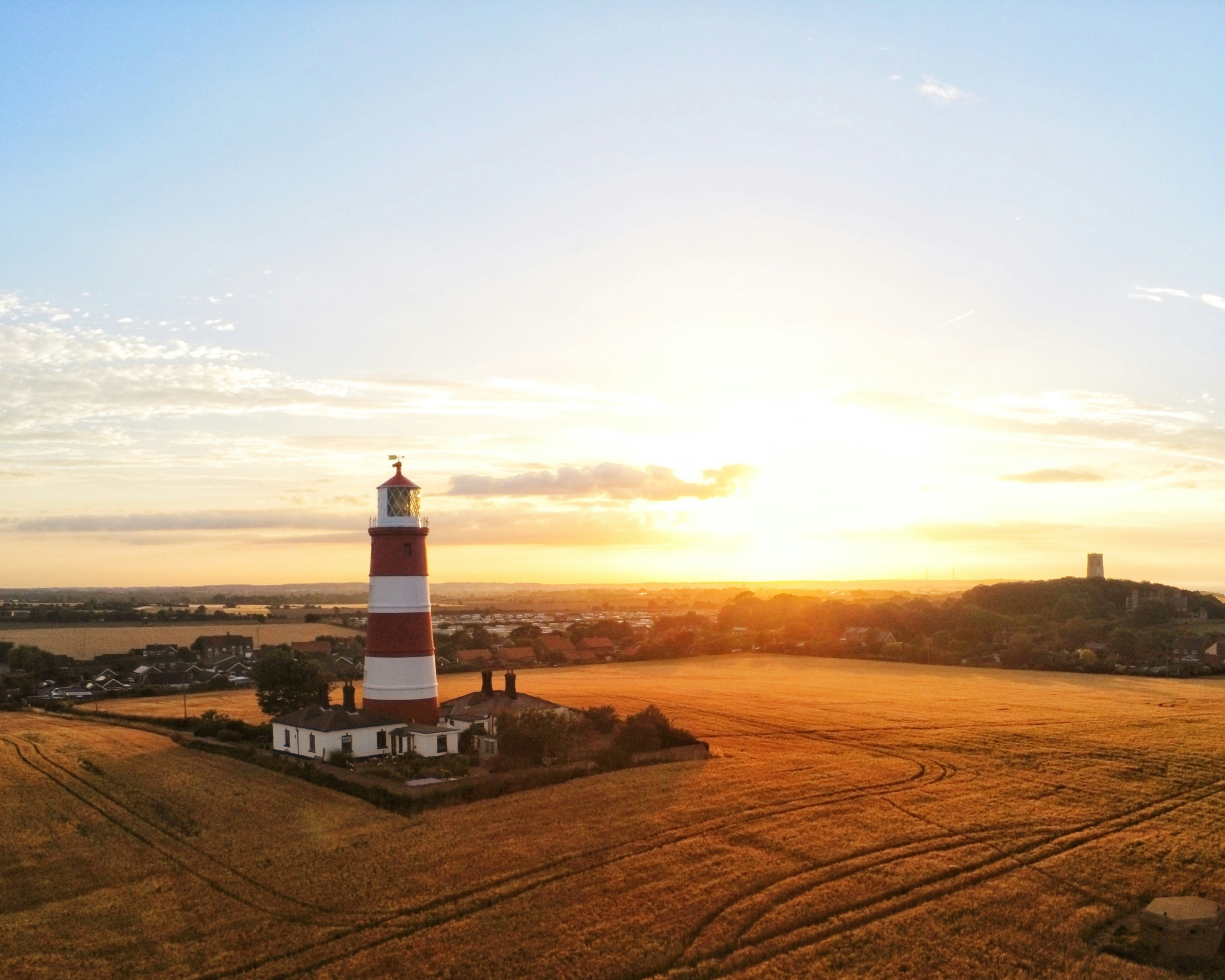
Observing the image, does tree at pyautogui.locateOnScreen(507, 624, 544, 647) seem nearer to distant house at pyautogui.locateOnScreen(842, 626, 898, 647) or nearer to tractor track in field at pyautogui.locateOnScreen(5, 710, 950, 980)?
distant house at pyautogui.locateOnScreen(842, 626, 898, 647)

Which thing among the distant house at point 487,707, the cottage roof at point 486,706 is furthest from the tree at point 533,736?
the cottage roof at point 486,706

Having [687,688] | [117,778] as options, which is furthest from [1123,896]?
[687,688]

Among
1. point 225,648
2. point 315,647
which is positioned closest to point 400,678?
point 315,647

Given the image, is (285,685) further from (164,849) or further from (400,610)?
(164,849)

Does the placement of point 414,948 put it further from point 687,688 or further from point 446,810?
point 687,688

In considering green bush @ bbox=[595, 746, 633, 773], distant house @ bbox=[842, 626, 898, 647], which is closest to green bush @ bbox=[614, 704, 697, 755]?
green bush @ bbox=[595, 746, 633, 773]

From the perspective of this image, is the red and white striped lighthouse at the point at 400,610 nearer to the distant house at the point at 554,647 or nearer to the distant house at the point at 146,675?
the distant house at the point at 146,675

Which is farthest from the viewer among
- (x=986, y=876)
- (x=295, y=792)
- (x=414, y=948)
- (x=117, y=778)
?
(x=117, y=778)

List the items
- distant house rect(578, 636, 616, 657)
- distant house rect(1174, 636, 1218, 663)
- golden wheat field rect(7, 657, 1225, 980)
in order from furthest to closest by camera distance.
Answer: distant house rect(578, 636, 616, 657), distant house rect(1174, 636, 1218, 663), golden wheat field rect(7, 657, 1225, 980)
